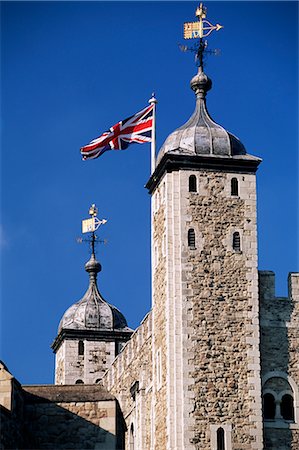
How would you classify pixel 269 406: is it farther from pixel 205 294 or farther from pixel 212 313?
pixel 205 294

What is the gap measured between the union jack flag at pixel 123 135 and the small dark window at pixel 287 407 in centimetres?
→ 1012

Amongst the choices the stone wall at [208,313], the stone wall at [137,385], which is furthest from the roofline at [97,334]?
the stone wall at [208,313]

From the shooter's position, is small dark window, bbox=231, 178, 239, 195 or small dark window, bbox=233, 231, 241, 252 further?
small dark window, bbox=231, 178, 239, 195

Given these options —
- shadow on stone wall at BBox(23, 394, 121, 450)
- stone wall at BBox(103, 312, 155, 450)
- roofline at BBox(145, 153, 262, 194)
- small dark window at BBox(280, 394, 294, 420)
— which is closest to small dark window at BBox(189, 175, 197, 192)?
roofline at BBox(145, 153, 262, 194)

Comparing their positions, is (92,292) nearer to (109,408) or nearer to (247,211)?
(247,211)

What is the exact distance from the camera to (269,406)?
43.5 metres

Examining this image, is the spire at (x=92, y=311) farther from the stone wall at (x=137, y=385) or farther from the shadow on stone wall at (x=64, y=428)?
the shadow on stone wall at (x=64, y=428)

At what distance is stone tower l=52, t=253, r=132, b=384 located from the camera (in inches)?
2402

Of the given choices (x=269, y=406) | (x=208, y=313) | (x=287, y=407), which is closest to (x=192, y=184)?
(x=208, y=313)

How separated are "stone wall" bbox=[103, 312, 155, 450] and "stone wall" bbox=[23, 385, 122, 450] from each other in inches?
609

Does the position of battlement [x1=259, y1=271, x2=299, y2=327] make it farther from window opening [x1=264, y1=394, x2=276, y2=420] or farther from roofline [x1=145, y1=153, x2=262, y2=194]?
roofline [x1=145, y1=153, x2=262, y2=194]

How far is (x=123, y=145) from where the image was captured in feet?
159

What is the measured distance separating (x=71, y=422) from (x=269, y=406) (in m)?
13.9

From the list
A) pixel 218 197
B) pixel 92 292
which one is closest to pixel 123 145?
pixel 218 197
